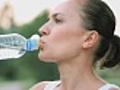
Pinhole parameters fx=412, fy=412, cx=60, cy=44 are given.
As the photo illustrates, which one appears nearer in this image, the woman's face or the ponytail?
the woman's face

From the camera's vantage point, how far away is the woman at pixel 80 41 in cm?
117

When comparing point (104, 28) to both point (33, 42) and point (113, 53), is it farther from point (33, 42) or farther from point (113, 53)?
point (33, 42)

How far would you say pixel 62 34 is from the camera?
1172 millimetres

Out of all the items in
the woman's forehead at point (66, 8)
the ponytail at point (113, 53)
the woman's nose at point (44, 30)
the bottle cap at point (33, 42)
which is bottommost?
the ponytail at point (113, 53)

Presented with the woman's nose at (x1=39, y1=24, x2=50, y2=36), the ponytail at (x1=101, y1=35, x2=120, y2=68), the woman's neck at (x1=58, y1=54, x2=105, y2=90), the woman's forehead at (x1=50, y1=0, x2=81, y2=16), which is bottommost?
the woman's neck at (x1=58, y1=54, x2=105, y2=90)

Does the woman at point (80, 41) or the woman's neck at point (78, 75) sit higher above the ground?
the woman at point (80, 41)

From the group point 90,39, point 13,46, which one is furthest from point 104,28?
point 13,46

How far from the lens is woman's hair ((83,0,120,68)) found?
1209 mm

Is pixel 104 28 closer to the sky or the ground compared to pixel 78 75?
closer to the sky

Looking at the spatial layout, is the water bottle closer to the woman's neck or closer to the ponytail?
the woman's neck

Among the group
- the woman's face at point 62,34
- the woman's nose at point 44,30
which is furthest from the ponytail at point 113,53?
the woman's nose at point 44,30

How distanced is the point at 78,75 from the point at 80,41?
109 millimetres

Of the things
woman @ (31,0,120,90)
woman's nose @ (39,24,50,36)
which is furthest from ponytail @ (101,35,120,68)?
woman's nose @ (39,24,50,36)

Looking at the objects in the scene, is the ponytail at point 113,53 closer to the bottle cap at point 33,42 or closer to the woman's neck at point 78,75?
the woman's neck at point 78,75
